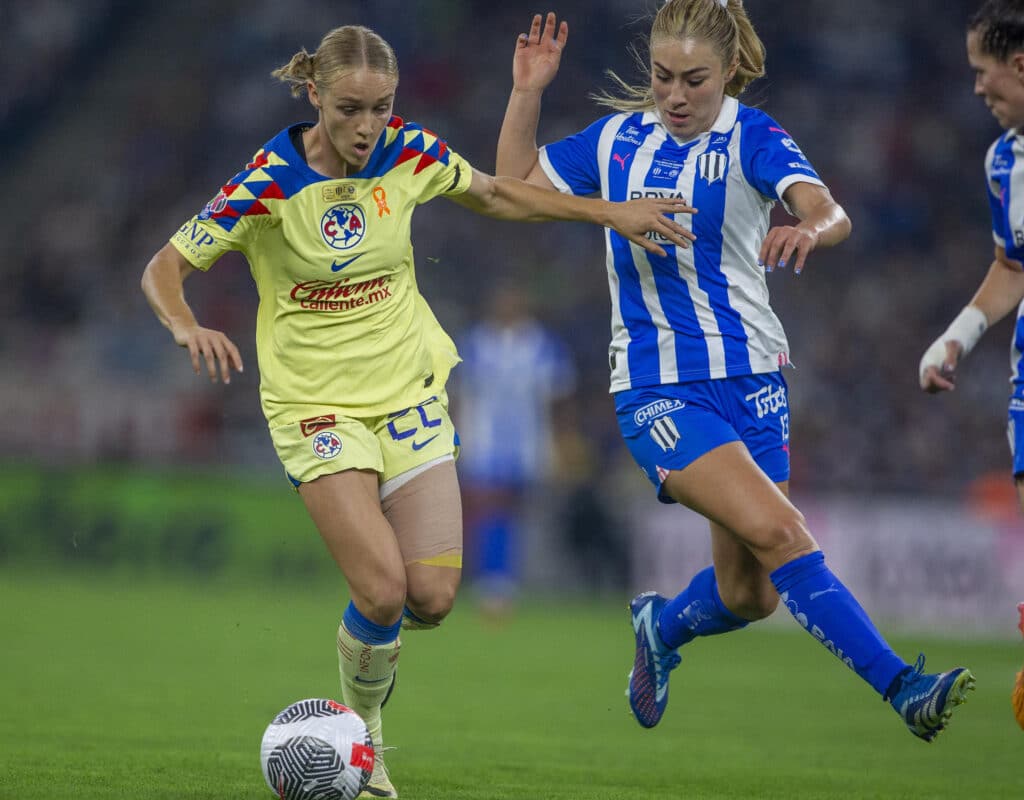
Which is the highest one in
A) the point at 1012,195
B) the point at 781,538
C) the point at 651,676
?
the point at 1012,195

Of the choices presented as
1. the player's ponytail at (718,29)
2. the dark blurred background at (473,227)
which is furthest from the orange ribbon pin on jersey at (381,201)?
the dark blurred background at (473,227)

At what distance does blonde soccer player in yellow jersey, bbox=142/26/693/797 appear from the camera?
5.15m

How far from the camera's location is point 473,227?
18.9 meters

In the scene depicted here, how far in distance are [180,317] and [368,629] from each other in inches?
49.8

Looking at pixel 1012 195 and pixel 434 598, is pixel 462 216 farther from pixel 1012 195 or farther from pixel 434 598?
pixel 1012 195

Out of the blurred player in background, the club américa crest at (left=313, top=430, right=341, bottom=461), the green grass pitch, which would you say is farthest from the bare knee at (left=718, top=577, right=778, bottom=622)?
the blurred player in background

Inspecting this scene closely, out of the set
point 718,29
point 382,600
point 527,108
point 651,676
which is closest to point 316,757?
point 382,600

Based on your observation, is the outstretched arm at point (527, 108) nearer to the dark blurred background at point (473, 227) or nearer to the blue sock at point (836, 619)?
the blue sock at point (836, 619)

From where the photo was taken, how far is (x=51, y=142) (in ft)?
72.8

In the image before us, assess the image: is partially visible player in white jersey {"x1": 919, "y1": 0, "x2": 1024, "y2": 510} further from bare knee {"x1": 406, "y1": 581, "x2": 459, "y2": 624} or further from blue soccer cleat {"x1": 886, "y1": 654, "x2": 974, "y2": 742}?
bare knee {"x1": 406, "y1": 581, "x2": 459, "y2": 624}

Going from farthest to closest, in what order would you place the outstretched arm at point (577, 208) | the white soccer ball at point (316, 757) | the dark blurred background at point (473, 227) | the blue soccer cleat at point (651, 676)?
1. the dark blurred background at point (473, 227)
2. the blue soccer cleat at point (651, 676)
3. the outstretched arm at point (577, 208)
4. the white soccer ball at point (316, 757)

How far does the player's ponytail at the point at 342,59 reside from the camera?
5055 millimetres

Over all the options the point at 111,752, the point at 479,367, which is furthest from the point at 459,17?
the point at 111,752

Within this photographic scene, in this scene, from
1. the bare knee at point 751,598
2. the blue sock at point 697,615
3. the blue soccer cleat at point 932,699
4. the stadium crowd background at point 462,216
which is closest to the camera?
the blue soccer cleat at point 932,699
